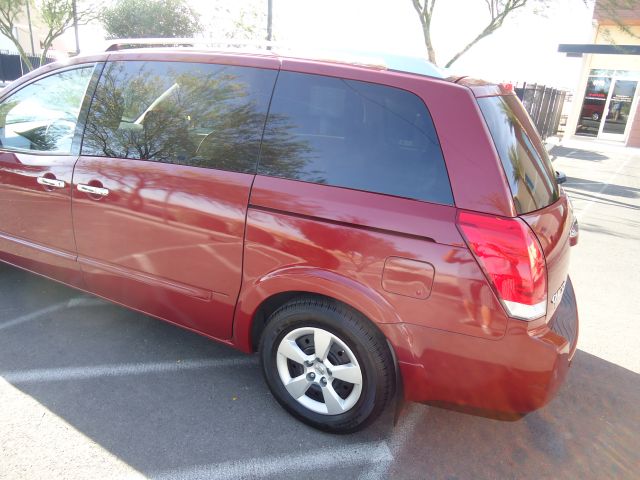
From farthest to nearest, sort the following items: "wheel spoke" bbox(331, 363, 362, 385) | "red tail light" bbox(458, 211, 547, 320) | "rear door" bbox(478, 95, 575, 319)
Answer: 1. "wheel spoke" bbox(331, 363, 362, 385)
2. "rear door" bbox(478, 95, 575, 319)
3. "red tail light" bbox(458, 211, 547, 320)

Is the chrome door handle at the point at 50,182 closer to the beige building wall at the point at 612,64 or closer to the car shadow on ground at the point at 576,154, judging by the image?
the car shadow on ground at the point at 576,154

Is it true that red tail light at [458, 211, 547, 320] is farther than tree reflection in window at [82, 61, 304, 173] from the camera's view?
No

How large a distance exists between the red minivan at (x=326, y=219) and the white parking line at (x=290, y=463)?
5.8 inches

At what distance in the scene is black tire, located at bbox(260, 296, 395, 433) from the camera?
229cm

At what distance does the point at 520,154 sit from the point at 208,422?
2106 mm

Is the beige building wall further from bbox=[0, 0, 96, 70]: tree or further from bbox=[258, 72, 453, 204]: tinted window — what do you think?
bbox=[0, 0, 96, 70]: tree

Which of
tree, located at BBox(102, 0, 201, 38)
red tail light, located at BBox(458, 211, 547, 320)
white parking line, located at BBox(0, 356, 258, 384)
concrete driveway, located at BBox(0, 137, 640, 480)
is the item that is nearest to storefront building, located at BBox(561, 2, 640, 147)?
concrete driveway, located at BBox(0, 137, 640, 480)

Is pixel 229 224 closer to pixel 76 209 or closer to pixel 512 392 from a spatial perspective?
pixel 76 209

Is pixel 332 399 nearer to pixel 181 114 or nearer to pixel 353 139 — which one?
pixel 353 139

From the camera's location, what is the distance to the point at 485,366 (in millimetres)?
2104

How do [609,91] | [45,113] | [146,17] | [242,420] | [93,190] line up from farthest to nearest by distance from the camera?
[146,17] → [609,91] → [45,113] → [93,190] → [242,420]

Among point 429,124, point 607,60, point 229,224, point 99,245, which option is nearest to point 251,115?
point 229,224

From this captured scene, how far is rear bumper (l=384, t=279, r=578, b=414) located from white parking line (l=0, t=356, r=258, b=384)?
4.26ft

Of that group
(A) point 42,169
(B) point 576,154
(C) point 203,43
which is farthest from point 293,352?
(B) point 576,154
